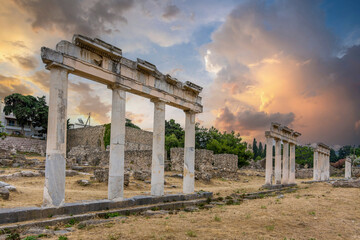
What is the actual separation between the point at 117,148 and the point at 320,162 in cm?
3085

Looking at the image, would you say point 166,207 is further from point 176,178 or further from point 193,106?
point 176,178

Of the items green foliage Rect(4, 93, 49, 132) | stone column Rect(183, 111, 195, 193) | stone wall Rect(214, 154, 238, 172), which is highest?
green foliage Rect(4, 93, 49, 132)

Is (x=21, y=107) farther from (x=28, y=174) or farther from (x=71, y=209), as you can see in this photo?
(x=71, y=209)

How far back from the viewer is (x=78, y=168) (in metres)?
23.7

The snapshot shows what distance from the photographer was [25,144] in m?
44.4

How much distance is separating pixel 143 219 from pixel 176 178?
14358mm

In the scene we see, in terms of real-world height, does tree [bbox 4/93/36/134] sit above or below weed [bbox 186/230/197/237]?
above

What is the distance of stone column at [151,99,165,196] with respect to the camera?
1213 centimetres

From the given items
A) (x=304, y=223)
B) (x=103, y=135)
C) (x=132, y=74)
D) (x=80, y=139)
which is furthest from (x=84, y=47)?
(x=80, y=139)

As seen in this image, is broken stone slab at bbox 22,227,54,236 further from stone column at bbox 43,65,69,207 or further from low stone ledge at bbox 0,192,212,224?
stone column at bbox 43,65,69,207

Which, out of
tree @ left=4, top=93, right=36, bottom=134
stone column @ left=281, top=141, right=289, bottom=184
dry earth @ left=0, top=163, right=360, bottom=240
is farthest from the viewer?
tree @ left=4, top=93, right=36, bottom=134

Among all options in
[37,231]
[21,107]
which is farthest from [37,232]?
[21,107]

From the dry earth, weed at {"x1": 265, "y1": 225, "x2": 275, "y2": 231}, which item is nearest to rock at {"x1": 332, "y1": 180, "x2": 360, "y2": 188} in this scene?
the dry earth

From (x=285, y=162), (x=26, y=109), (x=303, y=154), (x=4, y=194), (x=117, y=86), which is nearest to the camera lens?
(x=4, y=194)
